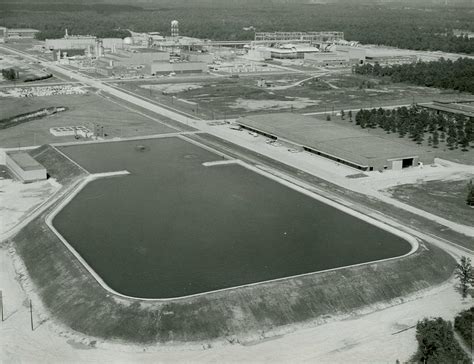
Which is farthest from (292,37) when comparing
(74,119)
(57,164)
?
(57,164)

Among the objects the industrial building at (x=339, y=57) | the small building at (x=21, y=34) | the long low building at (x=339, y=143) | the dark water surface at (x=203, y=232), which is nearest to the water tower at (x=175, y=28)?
the industrial building at (x=339, y=57)

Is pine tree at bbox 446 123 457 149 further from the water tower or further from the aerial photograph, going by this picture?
the water tower

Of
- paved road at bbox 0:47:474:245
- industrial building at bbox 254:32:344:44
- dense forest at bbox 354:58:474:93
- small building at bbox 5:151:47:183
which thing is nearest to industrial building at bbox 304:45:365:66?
dense forest at bbox 354:58:474:93

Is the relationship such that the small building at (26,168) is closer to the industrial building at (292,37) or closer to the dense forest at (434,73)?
the dense forest at (434,73)

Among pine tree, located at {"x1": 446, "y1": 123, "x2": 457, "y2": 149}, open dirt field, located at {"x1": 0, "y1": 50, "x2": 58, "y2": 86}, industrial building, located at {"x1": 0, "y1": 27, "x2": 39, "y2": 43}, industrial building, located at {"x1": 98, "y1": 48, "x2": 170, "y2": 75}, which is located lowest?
pine tree, located at {"x1": 446, "y1": 123, "x2": 457, "y2": 149}

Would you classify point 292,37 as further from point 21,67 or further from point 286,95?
point 286,95

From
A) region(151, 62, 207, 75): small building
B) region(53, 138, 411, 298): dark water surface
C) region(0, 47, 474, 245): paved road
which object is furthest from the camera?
region(151, 62, 207, 75): small building
